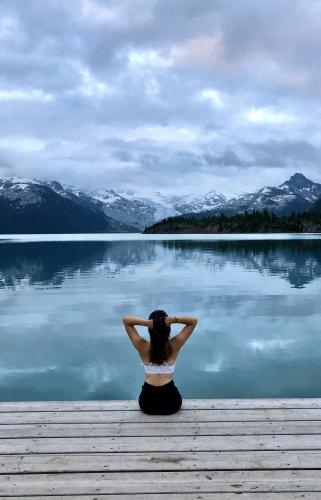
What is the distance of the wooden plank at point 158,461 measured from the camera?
334 inches

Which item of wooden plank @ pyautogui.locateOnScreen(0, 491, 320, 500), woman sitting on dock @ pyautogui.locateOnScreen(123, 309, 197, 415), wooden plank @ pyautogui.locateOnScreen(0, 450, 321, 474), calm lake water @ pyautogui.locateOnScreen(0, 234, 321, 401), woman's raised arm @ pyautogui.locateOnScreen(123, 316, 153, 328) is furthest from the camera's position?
calm lake water @ pyautogui.locateOnScreen(0, 234, 321, 401)

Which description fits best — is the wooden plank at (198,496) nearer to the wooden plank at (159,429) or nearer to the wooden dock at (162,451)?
the wooden dock at (162,451)

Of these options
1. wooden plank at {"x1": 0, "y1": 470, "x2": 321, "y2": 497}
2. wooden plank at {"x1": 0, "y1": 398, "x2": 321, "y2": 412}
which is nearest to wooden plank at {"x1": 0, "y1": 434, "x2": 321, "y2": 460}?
wooden plank at {"x1": 0, "y1": 470, "x2": 321, "y2": 497}

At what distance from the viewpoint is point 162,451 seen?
908 centimetres

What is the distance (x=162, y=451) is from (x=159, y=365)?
1972 mm

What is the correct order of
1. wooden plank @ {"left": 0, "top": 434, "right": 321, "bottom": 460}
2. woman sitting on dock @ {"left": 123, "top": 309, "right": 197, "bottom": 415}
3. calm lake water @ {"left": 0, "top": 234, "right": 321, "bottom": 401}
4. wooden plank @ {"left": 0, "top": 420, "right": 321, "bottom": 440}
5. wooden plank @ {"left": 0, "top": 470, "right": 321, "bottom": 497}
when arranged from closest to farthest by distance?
wooden plank @ {"left": 0, "top": 470, "right": 321, "bottom": 497}
wooden plank @ {"left": 0, "top": 434, "right": 321, "bottom": 460}
wooden plank @ {"left": 0, "top": 420, "right": 321, "bottom": 440}
woman sitting on dock @ {"left": 123, "top": 309, "right": 197, "bottom": 415}
calm lake water @ {"left": 0, "top": 234, "right": 321, "bottom": 401}

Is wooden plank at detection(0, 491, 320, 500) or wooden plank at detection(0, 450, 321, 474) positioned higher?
wooden plank at detection(0, 450, 321, 474)

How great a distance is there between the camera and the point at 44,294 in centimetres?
4531

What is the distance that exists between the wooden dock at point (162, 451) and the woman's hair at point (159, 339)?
139 centimetres

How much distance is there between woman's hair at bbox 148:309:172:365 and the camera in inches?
400

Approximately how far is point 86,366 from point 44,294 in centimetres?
2492

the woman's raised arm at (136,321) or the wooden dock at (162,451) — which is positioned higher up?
the woman's raised arm at (136,321)

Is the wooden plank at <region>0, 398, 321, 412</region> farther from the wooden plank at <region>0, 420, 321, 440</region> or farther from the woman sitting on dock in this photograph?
the wooden plank at <region>0, 420, 321, 440</region>

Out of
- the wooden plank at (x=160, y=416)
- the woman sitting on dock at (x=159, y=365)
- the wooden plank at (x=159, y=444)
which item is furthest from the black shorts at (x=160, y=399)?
the wooden plank at (x=159, y=444)
